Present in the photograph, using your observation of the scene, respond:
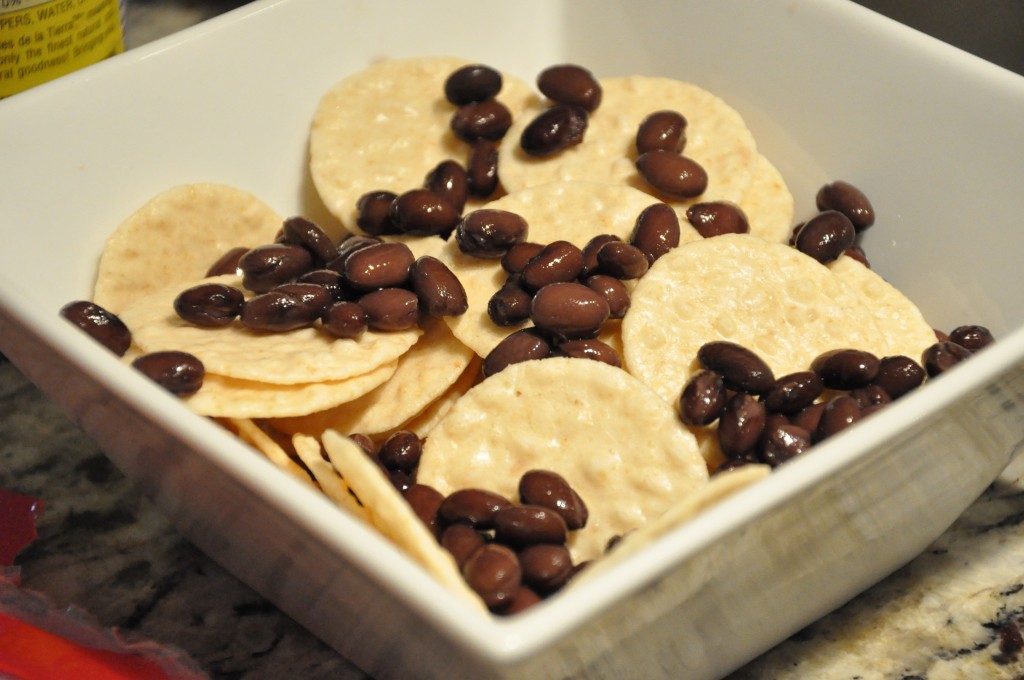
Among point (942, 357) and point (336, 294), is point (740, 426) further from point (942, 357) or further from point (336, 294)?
point (336, 294)

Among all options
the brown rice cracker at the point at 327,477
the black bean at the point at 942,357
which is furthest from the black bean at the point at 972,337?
the brown rice cracker at the point at 327,477

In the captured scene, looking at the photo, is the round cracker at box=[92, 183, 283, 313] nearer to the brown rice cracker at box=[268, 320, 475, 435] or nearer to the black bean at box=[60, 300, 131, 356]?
the black bean at box=[60, 300, 131, 356]

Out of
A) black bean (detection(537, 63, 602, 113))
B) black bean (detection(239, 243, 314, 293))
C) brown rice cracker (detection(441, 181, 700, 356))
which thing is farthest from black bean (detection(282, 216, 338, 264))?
black bean (detection(537, 63, 602, 113))

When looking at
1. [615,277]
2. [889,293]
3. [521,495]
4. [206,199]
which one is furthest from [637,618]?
[206,199]

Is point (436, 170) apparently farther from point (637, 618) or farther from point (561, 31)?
point (637, 618)

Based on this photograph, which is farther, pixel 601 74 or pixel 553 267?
pixel 601 74

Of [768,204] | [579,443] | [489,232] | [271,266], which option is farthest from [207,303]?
[768,204]
